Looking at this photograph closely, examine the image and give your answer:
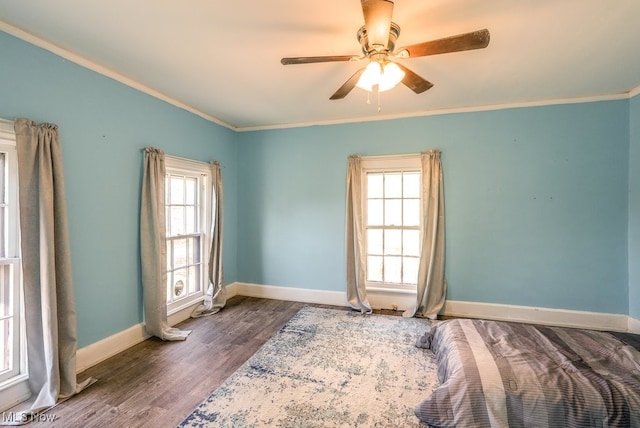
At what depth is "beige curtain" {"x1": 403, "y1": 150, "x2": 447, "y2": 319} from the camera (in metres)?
3.78

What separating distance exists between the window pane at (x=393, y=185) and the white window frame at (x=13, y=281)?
3.73m

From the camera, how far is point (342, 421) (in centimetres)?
195

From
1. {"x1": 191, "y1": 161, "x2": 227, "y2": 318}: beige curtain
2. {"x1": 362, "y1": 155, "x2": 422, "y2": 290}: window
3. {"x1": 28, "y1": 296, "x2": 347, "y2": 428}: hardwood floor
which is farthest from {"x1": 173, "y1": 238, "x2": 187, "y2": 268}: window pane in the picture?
{"x1": 362, "y1": 155, "x2": 422, "y2": 290}: window

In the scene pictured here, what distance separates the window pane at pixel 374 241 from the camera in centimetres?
421

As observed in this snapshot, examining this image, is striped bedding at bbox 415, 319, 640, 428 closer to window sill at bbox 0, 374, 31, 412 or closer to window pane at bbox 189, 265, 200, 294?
window sill at bbox 0, 374, 31, 412

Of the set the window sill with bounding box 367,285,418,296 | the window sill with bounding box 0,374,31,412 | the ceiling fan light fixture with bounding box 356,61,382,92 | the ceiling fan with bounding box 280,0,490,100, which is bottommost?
the window sill with bounding box 0,374,31,412

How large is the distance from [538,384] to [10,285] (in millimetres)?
3606

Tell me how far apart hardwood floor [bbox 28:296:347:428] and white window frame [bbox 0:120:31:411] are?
331mm

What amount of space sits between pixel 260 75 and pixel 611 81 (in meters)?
3.51

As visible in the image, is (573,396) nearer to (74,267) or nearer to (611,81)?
(611,81)

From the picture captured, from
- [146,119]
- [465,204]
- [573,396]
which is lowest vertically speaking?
[573,396]

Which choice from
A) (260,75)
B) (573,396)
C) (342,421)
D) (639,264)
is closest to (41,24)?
(260,75)

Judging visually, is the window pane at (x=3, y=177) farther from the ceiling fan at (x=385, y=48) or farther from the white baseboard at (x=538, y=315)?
the white baseboard at (x=538, y=315)

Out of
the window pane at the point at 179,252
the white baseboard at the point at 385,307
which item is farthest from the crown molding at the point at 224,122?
the white baseboard at the point at 385,307
